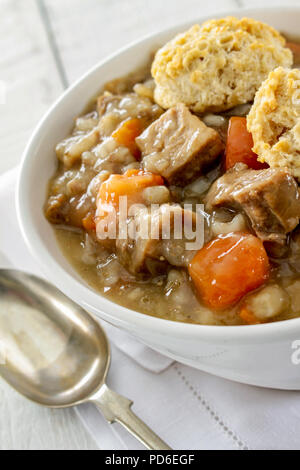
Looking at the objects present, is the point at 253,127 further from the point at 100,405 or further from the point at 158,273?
the point at 100,405

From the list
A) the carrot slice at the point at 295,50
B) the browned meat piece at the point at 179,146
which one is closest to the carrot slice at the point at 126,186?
the browned meat piece at the point at 179,146

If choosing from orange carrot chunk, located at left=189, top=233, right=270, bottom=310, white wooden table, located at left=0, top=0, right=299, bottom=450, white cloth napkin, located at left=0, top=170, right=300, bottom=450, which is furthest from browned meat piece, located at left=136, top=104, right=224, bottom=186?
white wooden table, located at left=0, top=0, right=299, bottom=450

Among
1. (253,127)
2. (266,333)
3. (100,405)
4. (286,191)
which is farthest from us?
(100,405)

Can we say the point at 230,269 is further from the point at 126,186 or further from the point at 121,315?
the point at 126,186

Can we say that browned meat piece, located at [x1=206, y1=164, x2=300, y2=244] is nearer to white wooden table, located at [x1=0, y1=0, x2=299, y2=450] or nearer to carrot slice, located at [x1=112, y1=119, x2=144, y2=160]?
carrot slice, located at [x1=112, y1=119, x2=144, y2=160]

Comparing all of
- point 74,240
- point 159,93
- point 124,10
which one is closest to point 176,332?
point 74,240
